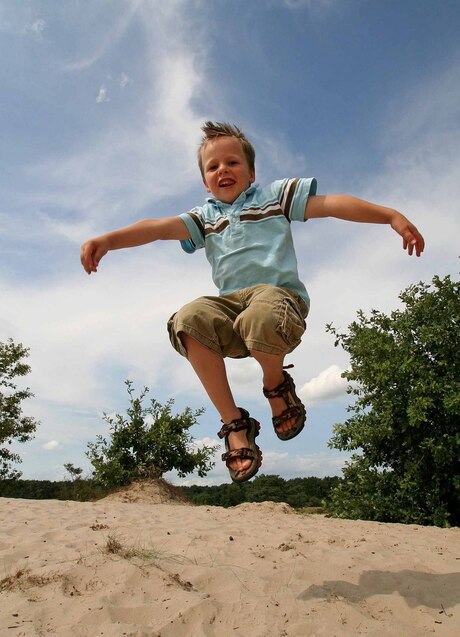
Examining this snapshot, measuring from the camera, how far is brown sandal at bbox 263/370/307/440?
3080mm

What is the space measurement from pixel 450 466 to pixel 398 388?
1419 millimetres

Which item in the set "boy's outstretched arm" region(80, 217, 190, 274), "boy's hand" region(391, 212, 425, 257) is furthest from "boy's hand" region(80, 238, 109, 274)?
"boy's hand" region(391, 212, 425, 257)

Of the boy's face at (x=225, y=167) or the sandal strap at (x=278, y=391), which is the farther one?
the boy's face at (x=225, y=167)

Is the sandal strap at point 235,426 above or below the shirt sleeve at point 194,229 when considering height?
below

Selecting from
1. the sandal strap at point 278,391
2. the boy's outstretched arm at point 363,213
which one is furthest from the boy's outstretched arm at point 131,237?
the sandal strap at point 278,391

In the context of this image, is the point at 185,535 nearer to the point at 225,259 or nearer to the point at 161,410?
the point at 225,259

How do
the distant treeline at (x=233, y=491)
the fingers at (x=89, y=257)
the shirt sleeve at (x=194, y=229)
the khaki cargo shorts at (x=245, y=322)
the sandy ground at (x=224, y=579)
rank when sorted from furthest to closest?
1. the distant treeline at (x=233, y=491)
2. the sandy ground at (x=224, y=579)
3. the shirt sleeve at (x=194, y=229)
4. the fingers at (x=89, y=257)
5. the khaki cargo shorts at (x=245, y=322)

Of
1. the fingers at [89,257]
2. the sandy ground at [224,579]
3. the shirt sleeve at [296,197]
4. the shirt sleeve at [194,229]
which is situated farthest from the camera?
the sandy ground at [224,579]

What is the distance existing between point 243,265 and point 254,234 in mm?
211

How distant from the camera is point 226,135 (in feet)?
11.0

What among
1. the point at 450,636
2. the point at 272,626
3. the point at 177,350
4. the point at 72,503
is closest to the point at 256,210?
the point at 177,350

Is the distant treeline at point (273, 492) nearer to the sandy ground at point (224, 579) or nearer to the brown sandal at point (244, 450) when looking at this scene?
the sandy ground at point (224, 579)

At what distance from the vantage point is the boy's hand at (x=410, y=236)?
113 inches

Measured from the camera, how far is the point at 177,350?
10.0 ft
